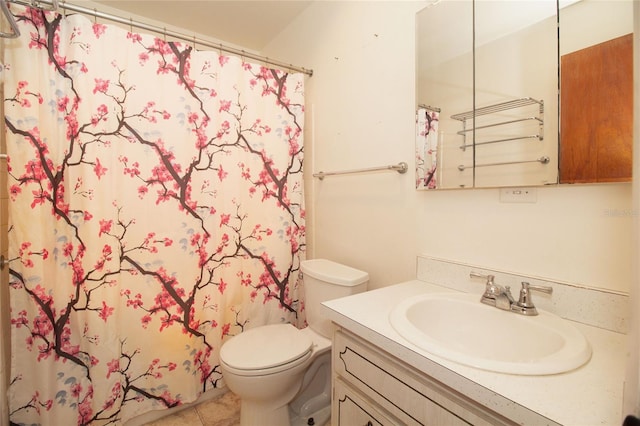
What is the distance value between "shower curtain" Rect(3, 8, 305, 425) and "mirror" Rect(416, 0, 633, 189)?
3.16 feet

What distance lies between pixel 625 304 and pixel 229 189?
64.8 inches

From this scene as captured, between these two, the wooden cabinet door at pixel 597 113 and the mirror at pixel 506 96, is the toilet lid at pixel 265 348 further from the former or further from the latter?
the wooden cabinet door at pixel 597 113

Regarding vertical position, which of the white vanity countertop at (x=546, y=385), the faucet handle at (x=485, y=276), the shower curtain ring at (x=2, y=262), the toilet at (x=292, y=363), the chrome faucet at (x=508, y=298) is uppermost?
the shower curtain ring at (x=2, y=262)

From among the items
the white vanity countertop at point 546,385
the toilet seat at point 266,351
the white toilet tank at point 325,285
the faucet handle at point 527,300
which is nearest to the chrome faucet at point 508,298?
the faucet handle at point 527,300

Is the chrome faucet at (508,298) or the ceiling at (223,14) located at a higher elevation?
the ceiling at (223,14)

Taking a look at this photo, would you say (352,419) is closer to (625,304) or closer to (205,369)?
(625,304)

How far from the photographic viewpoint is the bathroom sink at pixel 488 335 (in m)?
0.66

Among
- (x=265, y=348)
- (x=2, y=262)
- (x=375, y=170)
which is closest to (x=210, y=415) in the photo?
(x=265, y=348)

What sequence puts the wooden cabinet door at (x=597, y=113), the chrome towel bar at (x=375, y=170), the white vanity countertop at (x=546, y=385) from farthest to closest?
the chrome towel bar at (x=375, y=170), the wooden cabinet door at (x=597, y=113), the white vanity countertop at (x=546, y=385)

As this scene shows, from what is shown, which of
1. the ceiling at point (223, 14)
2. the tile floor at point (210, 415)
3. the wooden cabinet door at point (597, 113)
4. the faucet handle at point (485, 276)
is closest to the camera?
the wooden cabinet door at point (597, 113)

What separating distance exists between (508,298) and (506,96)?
27.6 inches

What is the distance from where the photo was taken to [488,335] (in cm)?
95

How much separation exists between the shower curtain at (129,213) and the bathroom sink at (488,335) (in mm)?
1063

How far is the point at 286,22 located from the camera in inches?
85.7
